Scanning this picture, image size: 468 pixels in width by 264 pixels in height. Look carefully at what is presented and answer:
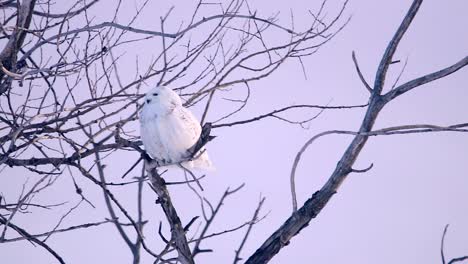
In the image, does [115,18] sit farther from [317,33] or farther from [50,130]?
[317,33]

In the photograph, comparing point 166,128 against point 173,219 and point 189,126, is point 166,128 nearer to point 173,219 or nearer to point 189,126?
point 189,126

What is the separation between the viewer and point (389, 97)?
310 centimetres

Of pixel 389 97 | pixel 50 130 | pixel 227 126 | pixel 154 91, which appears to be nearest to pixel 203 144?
pixel 227 126

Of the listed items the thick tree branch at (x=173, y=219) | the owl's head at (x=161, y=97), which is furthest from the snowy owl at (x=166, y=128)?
the thick tree branch at (x=173, y=219)

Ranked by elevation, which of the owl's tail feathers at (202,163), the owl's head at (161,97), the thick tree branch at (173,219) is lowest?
the thick tree branch at (173,219)

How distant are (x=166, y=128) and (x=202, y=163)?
0.41 metres

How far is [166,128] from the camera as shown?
4.31 meters

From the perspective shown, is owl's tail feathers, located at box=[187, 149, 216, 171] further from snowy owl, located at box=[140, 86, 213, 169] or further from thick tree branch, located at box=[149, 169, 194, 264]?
thick tree branch, located at box=[149, 169, 194, 264]

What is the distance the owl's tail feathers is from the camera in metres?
4.53

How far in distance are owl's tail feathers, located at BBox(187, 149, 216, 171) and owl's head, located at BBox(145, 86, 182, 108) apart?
38cm

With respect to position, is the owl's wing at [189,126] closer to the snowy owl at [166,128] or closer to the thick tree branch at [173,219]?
the snowy owl at [166,128]

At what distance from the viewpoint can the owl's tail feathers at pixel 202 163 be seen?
4.53m

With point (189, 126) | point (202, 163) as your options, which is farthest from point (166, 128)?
point (202, 163)

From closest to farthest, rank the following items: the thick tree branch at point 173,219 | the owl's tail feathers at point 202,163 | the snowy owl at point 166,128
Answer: the thick tree branch at point 173,219, the snowy owl at point 166,128, the owl's tail feathers at point 202,163
